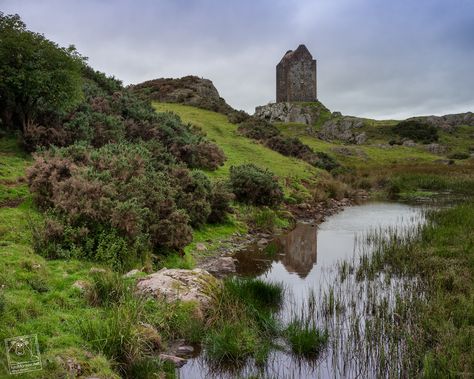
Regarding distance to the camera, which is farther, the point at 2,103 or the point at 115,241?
the point at 2,103

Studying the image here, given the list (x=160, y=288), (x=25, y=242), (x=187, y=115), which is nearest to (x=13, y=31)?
(x=25, y=242)

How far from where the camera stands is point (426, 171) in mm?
50594

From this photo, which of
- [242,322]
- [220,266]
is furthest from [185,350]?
[220,266]

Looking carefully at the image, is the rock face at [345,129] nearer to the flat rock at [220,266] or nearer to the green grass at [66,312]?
the flat rock at [220,266]

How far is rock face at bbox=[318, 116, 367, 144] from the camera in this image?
284 feet

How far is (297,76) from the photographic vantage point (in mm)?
98688

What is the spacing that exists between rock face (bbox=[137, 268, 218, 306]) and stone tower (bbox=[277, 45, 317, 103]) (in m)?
91.7

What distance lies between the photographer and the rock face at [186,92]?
190 feet

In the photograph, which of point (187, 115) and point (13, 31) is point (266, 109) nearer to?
point (187, 115)

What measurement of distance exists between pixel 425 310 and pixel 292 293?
3456mm

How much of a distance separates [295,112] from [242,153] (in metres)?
59.0

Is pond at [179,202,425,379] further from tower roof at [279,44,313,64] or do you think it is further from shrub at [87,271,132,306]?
tower roof at [279,44,313,64]

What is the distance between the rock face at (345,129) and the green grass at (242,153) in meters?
43.1

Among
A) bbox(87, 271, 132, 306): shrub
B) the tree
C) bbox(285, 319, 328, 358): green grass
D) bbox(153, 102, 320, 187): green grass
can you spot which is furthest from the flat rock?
bbox(153, 102, 320, 187): green grass
